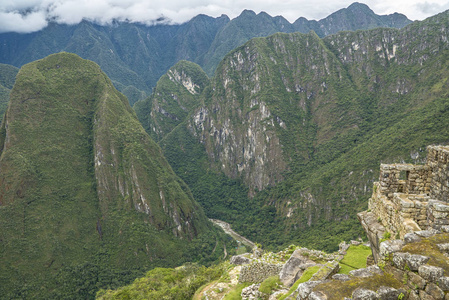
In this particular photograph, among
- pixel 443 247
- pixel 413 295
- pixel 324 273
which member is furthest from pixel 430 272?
pixel 324 273

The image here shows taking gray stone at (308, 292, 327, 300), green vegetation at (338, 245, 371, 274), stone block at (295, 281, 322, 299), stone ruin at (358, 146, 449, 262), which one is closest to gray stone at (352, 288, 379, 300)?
Answer: gray stone at (308, 292, 327, 300)

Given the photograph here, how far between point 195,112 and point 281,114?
63.8m

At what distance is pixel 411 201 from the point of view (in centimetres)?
835

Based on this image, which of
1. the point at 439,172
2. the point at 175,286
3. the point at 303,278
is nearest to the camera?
the point at 439,172

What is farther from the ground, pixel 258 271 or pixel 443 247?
pixel 443 247

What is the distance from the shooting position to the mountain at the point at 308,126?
3821 inches

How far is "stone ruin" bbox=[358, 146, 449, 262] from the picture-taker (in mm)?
7750

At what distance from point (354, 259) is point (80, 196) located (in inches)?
3652

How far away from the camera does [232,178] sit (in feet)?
523

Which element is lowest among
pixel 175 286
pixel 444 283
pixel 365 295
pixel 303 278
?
pixel 175 286

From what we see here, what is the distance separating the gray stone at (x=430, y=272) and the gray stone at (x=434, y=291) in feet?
0.34

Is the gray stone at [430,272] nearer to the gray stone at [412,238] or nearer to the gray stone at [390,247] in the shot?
the gray stone at [390,247]

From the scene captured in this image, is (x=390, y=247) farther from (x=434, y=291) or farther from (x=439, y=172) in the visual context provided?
(x=439, y=172)

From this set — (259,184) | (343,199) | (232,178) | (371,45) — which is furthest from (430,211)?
(371,45)
